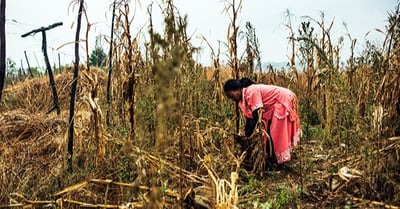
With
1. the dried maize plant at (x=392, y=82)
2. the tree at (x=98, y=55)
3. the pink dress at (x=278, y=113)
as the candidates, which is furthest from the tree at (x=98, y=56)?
the dried maize plant at (x=392, y=82)

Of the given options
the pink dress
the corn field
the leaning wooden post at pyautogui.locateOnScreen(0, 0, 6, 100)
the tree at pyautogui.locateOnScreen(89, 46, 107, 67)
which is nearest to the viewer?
the corn field

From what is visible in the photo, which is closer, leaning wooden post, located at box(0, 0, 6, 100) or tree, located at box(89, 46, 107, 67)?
leaning wooden post, located at box(0, 0, 6, 100)

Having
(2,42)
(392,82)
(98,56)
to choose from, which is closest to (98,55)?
(98,56)

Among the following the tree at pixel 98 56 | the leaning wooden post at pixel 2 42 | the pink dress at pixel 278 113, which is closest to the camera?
the leaning wooden post at pixel 2 42

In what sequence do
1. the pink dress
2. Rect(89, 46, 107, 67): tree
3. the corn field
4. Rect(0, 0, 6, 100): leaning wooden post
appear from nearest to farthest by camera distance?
the corn field → Rect(0, 0, 6, 100): leaning wooden post → Rect(89, 46, 107, 67): tree → the pink dress

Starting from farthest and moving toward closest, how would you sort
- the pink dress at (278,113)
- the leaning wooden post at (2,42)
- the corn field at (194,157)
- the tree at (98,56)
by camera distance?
the pink dress at (278,113)
the tree at (98,56)
the leaning wooden post at (2,42)
the corn field at (194,157)

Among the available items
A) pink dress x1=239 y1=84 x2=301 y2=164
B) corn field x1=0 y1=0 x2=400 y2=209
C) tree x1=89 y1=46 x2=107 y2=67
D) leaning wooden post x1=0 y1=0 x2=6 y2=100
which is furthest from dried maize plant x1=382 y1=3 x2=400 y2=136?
leaning wooden post x1=0 y1=0 x2=6 y2=100

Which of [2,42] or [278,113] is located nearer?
[2,42]

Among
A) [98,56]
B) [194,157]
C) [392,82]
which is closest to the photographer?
[392,82]

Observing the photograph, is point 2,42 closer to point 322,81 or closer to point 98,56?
point 98,56

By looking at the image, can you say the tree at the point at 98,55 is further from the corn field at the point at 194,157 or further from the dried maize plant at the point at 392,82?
the dried maize plant at the point at 392,82

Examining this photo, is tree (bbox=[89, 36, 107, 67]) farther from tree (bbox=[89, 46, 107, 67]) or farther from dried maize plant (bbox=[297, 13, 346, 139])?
dried maize plant (bbox=[297, 13, 346, 139])

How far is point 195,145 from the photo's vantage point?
466 cm

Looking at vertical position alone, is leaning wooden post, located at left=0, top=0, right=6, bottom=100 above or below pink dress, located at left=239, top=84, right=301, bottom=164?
above
